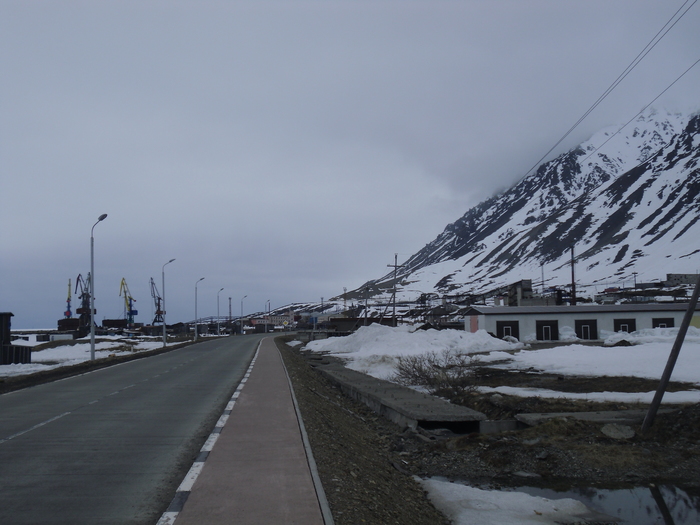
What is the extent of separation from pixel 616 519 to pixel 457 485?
8.11 feet

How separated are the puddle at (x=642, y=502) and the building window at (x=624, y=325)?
4714 centimetres

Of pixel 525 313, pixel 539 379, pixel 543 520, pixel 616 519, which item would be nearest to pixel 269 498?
pixel 543 520

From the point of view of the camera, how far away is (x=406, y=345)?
3988 centimetres

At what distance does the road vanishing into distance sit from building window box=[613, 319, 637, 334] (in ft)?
146

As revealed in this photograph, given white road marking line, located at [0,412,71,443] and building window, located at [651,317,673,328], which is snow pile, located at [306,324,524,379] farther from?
white road marking line, located at [0,412,71,443]

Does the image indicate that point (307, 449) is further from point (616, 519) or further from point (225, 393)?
point (225, 393)

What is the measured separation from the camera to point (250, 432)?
10375 millimetres

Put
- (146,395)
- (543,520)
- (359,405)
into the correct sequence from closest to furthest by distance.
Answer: (543,520)
(146,395)
(359,405)

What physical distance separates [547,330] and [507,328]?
366 cm

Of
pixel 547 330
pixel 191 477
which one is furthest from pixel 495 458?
pixel 547 330

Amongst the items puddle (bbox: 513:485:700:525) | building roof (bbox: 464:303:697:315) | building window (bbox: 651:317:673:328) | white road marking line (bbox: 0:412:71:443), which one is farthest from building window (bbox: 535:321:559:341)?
white road marking line (bbox: 0:412:71:443)

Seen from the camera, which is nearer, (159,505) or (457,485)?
(159,505)

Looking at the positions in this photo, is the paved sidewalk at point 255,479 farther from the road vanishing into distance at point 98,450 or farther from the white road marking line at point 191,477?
the road vanishing into distance at point 98,450

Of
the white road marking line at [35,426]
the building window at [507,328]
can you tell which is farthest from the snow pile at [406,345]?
the white road marking line at [35,426]
